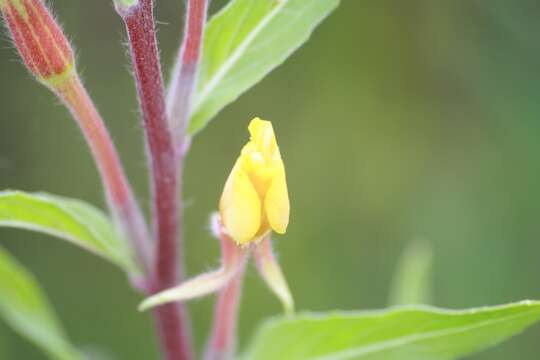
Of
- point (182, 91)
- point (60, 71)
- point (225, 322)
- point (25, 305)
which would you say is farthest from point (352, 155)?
point (60, 71)

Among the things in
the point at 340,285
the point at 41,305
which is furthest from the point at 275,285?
the point at 340,285

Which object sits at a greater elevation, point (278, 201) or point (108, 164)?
point (108, 164)

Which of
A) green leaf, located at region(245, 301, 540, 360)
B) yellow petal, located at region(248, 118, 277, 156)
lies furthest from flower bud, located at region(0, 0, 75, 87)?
green leaf, located at region(245, 301, 540, 360)

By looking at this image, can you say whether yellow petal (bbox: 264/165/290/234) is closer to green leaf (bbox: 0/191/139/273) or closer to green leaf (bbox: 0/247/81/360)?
green leaf (bbox: 0/191/139/273)

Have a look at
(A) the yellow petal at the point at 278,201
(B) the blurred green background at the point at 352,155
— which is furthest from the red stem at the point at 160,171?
(B) the blurred green background at the point at 352,155

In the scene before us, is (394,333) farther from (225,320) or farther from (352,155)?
(352,155)

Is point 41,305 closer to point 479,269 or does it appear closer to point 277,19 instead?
point 277,19
